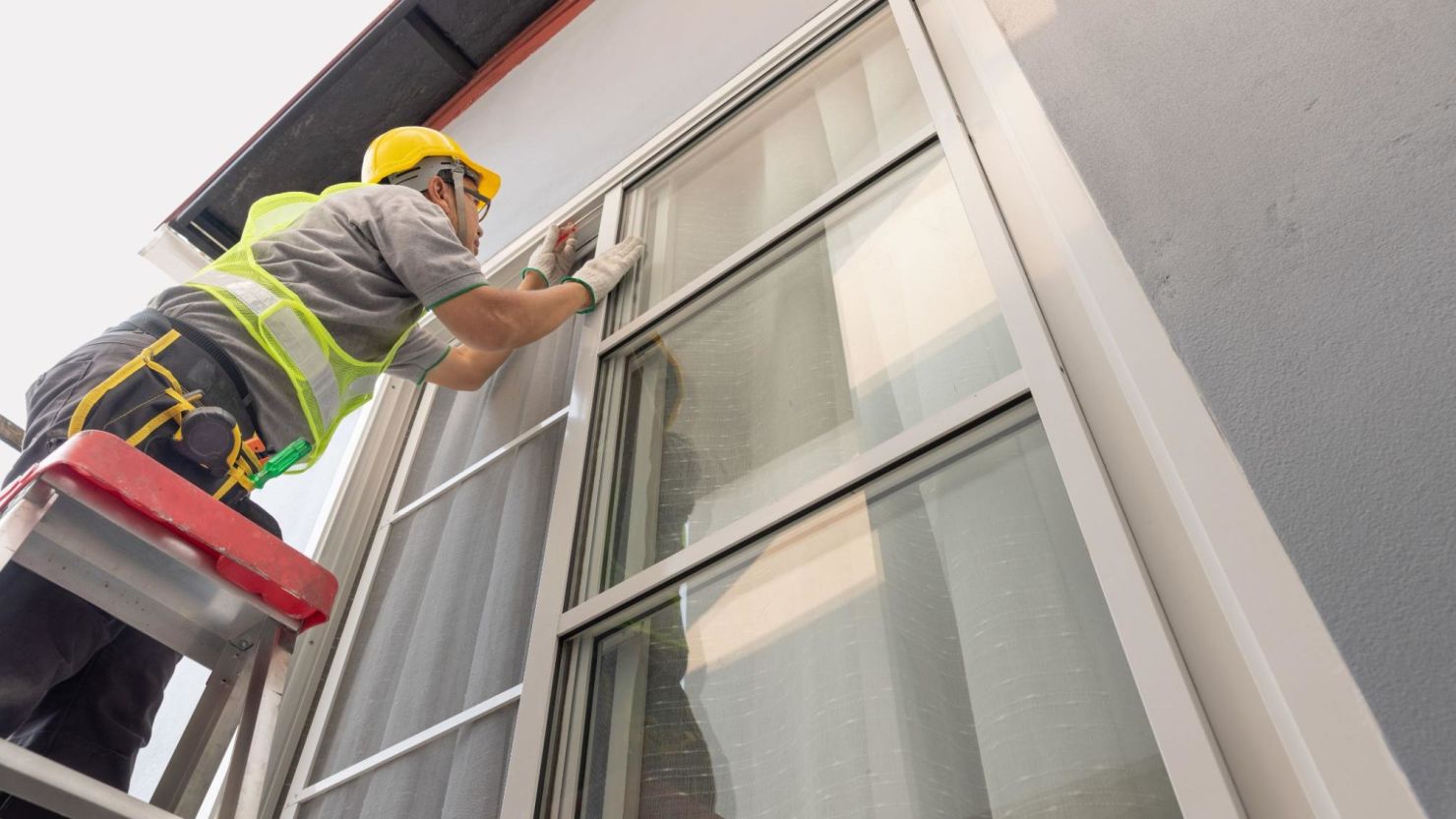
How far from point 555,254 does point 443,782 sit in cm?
121

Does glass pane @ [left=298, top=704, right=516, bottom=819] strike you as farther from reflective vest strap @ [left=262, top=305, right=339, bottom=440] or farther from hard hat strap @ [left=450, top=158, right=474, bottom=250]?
hard hat strap @ [left=450, top=158, right=474, bottom=250]

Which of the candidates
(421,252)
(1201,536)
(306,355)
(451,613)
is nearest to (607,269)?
(421,252)

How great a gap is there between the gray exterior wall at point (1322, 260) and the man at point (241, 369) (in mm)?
1036

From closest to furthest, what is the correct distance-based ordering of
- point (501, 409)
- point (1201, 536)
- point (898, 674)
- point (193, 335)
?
point (1201, 536), point (898, 674), point (193, 335), point (501, 409)

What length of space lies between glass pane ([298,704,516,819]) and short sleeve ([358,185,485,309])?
71 centimetres

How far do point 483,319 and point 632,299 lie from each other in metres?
0.29

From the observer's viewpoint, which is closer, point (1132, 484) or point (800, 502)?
point (1132, 484)

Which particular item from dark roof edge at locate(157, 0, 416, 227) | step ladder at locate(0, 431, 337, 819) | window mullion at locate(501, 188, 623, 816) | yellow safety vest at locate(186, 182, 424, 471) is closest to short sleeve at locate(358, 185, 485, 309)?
yellow safety vest at locate(186, 182, 424, 471)

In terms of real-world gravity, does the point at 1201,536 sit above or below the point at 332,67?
below

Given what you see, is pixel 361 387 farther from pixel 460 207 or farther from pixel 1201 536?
pixel 1201 536

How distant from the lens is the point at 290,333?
1622 millimetres

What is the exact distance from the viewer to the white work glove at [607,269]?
6.31 ft

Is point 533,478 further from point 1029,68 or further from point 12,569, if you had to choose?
point 1029,68

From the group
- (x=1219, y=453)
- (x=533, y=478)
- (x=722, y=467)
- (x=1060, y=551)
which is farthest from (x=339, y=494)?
(x=1219, y=453)
